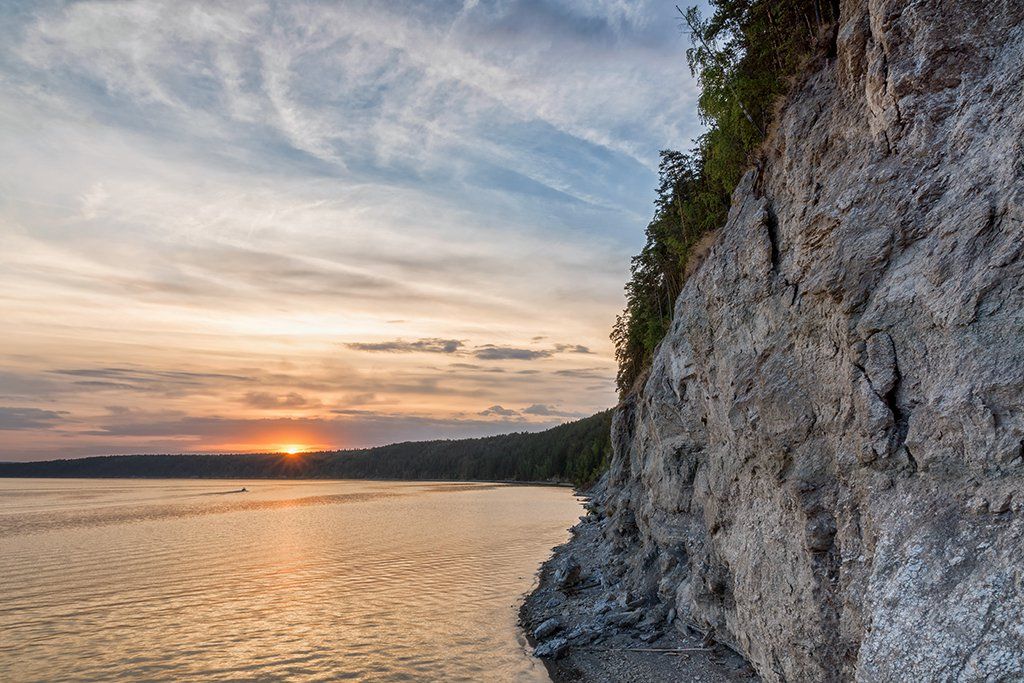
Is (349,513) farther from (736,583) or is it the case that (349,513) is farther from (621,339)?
(736,583)

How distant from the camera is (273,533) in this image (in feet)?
200

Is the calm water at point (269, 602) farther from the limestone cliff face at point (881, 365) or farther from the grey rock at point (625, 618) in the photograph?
the limestone cliff face at point (881, 365)

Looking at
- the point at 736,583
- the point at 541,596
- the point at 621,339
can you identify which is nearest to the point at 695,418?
the point at 736,583

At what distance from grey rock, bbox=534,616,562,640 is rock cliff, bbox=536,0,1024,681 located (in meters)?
6.66

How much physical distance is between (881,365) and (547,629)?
1693 centimetres

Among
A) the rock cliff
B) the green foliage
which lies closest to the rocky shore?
the rock cliff

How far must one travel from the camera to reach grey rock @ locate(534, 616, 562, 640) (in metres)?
23.1

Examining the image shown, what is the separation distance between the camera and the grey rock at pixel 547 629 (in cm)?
2309

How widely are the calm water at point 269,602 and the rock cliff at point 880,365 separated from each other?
1055 centimetres

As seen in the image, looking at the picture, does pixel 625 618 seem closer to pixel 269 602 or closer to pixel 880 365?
pixel 880 365

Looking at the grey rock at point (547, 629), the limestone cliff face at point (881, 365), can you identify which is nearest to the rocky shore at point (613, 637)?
the grey rock at point (547, 629)

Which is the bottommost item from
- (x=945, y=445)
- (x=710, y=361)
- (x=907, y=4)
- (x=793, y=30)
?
(x=945, y=445)

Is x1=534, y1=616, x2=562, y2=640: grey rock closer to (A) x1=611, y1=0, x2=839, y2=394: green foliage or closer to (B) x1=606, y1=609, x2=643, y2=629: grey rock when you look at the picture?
(B) x1=606, y1=609, x2=643, y2=629: grey rock

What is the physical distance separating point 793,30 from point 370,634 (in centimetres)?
2875
